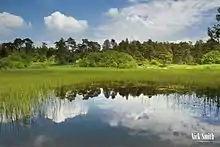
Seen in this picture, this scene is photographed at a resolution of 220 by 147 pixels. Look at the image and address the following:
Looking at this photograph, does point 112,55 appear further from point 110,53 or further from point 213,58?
point 213,58

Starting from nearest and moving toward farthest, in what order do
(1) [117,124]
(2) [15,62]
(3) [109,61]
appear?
(1) [117,124]
(2) [15,62]
(3) [109,61]

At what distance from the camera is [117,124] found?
31.4 ft

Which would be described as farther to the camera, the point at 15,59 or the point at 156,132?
the point at 15,59

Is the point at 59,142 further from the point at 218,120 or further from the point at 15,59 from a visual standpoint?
the point at 15,59

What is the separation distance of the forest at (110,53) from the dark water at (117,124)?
3828cm

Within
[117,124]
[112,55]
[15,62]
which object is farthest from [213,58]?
[117,124]

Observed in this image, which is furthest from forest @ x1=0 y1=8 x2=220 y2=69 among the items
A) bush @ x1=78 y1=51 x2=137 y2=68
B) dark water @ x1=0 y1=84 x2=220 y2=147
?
dark water @ x1=0 y1=84 x2=220 y2=147

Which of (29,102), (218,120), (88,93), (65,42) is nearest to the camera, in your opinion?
(218,120)

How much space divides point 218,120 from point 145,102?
4.97m

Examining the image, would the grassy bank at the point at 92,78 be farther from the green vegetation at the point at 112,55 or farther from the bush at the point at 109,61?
the bush at the point at 109,61

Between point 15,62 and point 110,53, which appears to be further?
point 110,53

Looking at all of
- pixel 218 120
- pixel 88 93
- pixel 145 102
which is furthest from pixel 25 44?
pixel 218 120

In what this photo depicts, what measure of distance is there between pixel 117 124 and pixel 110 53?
46.3 m

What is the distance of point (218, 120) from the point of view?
31.4 ft
